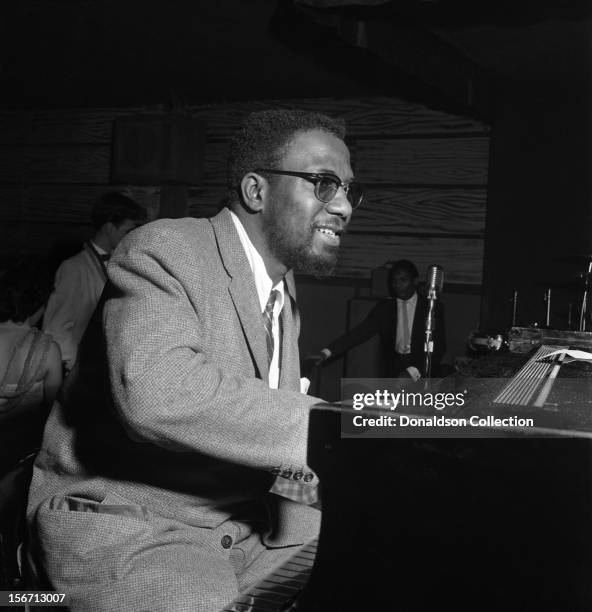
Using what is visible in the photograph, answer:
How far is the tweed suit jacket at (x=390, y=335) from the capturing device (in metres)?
5.57

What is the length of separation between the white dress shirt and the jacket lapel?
6cm

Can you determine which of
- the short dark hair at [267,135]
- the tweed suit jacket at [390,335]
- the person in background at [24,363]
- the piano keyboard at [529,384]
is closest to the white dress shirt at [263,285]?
the short dark hair at [267,135]

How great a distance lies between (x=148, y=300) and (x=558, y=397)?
0.83 m

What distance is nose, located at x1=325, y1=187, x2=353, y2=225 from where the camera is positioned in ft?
5.41

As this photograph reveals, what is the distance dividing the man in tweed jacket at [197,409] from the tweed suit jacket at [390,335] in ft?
12.5

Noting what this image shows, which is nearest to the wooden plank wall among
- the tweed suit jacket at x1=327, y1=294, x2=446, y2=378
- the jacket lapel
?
the tweed suit jacket at x1=327, y1=294, x2=446, y2=378

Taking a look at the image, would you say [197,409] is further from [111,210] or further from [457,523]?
[111,210]

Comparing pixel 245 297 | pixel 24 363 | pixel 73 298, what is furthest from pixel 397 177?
pixel 245 297

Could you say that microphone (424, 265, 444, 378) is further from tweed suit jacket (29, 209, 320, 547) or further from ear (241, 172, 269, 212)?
ear (241, 172, 269, 212)

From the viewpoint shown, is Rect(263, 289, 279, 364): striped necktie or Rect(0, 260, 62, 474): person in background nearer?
Rect(263, 289, 279, 364): striped necktie

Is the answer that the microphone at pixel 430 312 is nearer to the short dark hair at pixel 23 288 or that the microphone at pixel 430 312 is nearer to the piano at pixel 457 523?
the piano at pixel 457 523

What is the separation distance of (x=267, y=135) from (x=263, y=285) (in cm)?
35

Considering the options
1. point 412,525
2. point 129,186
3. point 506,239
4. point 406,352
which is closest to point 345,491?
point 412,525

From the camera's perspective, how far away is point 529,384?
161 centimetres
